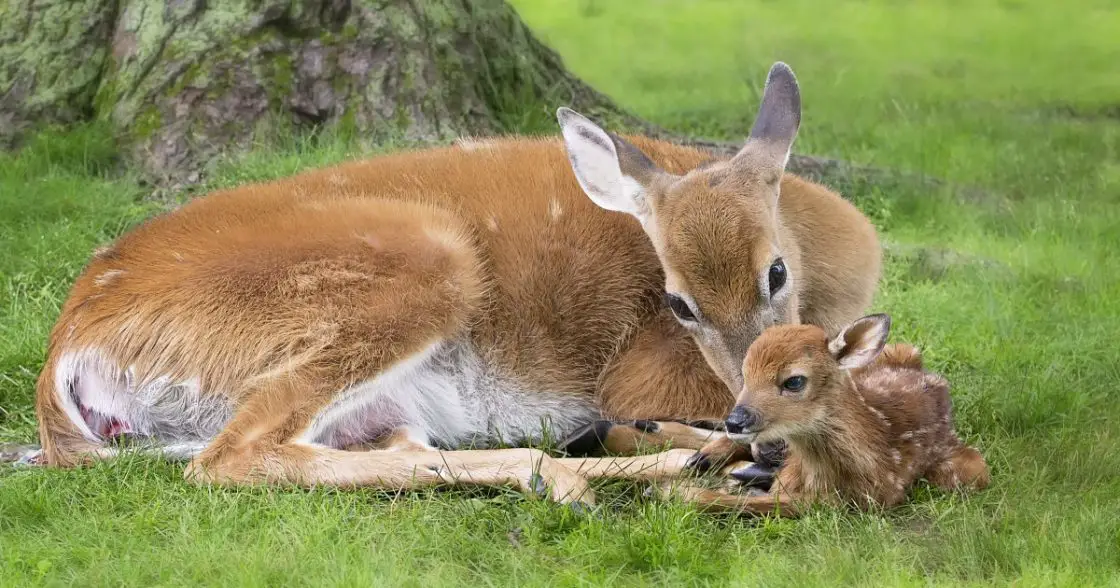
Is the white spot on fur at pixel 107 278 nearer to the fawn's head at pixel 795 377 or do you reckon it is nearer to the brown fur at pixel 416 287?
the brown fur at pixel 416 287

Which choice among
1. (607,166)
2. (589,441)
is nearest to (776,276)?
(607,166)

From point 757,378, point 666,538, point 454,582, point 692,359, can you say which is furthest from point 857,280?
point 454,582

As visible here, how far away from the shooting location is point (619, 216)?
18.2ft

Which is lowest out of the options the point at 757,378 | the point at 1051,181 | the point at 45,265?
the point at 1051,181

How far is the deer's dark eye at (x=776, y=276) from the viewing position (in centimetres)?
485

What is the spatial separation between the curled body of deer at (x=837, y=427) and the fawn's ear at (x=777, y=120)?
99 cm

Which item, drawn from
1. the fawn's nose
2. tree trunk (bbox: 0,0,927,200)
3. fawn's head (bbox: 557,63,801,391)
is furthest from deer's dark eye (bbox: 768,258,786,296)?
tree trunk (bbox: 0,0,927,200)

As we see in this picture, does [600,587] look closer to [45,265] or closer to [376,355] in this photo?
[376,355]

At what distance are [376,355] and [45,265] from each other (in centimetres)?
271

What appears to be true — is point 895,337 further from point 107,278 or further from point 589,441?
point 107,278

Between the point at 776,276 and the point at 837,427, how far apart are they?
67 centimetres

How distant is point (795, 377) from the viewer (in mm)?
4309

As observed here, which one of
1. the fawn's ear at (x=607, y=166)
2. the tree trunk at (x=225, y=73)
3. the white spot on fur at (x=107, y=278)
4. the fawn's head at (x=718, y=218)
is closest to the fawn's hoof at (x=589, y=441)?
the fawn's head at (x=718, y=218)

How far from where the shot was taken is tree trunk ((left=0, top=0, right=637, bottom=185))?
7.80 meters
